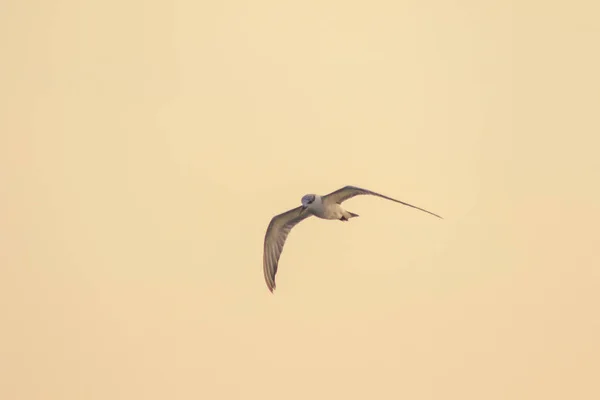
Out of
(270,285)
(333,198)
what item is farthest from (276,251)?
(333,198)

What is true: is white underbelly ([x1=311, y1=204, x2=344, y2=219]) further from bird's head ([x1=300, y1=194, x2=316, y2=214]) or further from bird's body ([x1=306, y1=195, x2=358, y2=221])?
bird's head ([x1=300, y1=194, x2=316, y2=214])

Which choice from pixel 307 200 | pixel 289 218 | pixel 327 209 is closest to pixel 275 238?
pixel 289 218

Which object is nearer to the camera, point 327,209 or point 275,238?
point 327,209

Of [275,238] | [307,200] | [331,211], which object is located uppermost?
[307,200]

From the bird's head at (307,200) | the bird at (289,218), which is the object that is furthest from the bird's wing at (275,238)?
the bird's head at (307,200)

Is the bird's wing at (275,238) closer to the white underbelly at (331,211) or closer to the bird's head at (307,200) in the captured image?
the bird's head at (307,200)

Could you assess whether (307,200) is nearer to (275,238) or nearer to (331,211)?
(331,211)

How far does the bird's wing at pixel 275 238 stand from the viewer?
16.5m

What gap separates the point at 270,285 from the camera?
645 inches

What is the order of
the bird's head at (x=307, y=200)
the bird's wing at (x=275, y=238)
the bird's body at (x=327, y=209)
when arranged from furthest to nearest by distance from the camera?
the bird's wing at (x=275, y=238), the bird's head at (x=307, y=200), the bird's body at (x=327, y=209)

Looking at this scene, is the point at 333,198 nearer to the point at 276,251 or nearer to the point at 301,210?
the point at 301,210

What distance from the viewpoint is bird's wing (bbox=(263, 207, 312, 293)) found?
54.3ft

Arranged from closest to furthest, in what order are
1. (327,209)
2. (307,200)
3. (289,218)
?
1. (327,209)
2. (307,200)
3. (289,218)

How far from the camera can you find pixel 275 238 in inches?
664
